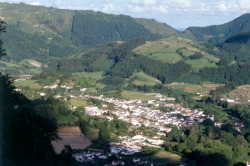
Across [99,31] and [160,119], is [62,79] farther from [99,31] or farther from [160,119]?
[99,31]

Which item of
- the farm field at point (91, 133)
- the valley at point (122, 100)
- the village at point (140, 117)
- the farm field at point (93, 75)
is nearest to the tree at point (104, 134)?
the valley at point (122, 100)

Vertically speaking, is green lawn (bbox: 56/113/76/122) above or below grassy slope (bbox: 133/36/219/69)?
below

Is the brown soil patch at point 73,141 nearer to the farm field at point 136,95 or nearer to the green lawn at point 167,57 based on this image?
the farm field at point 136,95

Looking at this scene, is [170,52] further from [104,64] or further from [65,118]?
[65,118]

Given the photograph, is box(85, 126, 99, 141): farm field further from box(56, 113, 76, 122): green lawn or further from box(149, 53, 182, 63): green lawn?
box(149, 53, 182, 63): green lawn

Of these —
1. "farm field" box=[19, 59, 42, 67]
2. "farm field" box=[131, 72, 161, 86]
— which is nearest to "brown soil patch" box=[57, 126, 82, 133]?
"farm field" box=[131, 72, 161, 86]

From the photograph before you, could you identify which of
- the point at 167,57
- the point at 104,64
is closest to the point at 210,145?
the point at 167,57
